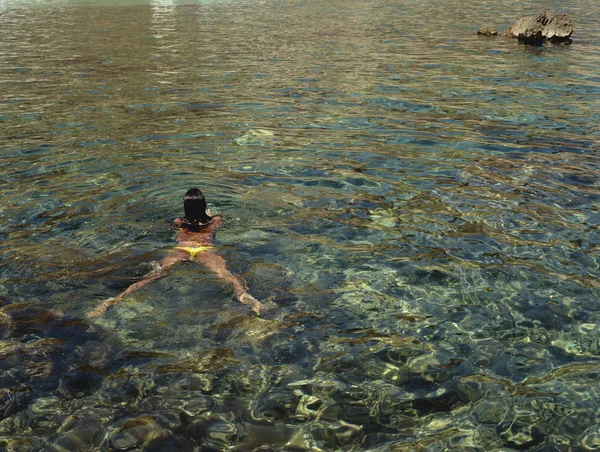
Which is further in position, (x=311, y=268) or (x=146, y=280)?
(x=311, y=268)

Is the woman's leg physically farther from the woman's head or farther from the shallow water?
the woman's head

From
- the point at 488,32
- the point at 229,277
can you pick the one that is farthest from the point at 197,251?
the point at 488,32

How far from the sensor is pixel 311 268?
26.2 ft

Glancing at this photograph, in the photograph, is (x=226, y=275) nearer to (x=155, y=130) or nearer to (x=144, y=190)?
(x=144, y=190)

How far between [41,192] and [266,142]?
4.98m

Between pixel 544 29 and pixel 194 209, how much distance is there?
2400 centimetres

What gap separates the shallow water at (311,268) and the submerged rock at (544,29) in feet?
29.4

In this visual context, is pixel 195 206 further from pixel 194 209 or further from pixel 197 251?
pixel 197 251

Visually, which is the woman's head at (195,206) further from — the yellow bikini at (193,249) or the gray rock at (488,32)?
the gray rock at (488,32)

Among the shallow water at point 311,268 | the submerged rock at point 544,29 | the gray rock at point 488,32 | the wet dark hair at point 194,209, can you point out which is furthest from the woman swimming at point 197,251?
the gray rock at point 488,32

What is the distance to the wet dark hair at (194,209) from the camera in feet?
27.9

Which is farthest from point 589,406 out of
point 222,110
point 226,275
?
point 222,110

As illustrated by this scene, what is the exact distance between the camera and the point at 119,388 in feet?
18.9

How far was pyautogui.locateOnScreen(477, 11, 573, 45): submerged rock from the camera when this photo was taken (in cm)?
2659
